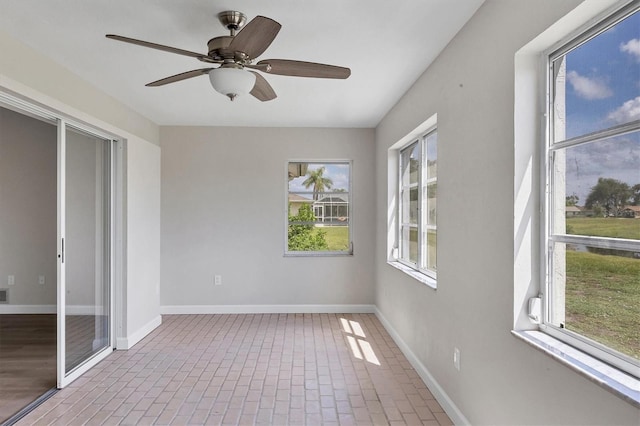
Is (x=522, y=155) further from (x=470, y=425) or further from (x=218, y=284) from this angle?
(x=218, y=284)

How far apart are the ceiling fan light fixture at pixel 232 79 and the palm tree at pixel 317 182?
3183 mm

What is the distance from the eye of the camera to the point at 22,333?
416cm

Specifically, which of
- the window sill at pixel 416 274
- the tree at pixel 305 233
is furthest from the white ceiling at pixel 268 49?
the tree at pixel 305 233

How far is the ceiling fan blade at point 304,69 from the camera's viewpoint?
213 cm

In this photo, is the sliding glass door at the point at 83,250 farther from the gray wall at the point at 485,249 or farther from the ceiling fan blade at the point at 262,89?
the gray wall at the point at 485,249

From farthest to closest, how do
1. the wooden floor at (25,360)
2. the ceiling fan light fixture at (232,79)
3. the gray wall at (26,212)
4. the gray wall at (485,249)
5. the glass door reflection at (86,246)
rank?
the gray wall at (26,212) → the glass door reflection at (86,246) → the wooden floor at (25,360) → the ceiling fan light fixture at (232,79) → the gray wall at (485,249)

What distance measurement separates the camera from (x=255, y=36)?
186 cm

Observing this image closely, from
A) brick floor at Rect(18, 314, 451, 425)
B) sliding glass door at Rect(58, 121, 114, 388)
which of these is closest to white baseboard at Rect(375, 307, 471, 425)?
brick floor at Rect(18, 314, 451, 425)

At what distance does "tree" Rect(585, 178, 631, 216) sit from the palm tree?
A: 4004mm

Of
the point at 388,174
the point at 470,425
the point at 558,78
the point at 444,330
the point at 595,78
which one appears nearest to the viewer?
the point at 595,78

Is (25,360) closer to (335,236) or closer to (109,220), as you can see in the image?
(109,220)

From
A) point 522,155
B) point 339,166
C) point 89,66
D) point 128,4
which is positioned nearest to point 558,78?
point 522,155

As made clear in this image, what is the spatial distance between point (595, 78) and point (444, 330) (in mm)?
1801

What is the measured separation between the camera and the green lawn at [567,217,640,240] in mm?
1325
